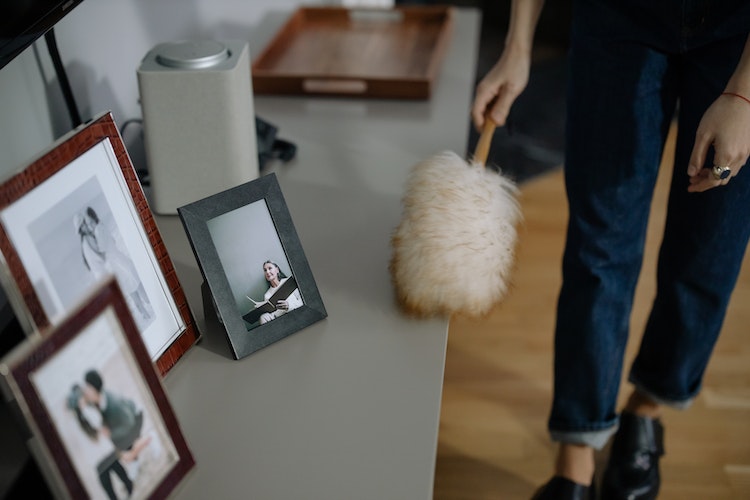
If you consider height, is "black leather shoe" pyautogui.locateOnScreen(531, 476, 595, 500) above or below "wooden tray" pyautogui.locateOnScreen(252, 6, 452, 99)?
below

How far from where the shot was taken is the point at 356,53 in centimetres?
155

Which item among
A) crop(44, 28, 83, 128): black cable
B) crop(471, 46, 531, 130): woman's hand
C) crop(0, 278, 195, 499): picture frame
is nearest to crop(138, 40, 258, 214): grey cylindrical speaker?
crop(44, 28, 83, 128): black cable

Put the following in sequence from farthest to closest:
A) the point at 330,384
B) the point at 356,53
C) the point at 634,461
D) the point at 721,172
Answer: the point at 356,53
the point at 634,461
the point at 721,172
the point at 330,384

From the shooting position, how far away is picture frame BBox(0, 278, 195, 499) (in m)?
0.54

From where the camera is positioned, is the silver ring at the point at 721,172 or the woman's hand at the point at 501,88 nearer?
the silver ring at the point at 721,172

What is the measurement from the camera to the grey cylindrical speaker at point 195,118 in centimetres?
97

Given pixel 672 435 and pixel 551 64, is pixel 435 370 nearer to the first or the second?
pixel 672 435

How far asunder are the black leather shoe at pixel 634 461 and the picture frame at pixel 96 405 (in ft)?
3.03

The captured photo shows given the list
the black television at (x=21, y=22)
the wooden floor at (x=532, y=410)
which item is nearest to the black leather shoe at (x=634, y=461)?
the wooden floor at (x=532, y=410)

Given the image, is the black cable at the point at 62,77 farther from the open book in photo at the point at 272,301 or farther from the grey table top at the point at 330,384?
the open book in photo at the point at 272,301

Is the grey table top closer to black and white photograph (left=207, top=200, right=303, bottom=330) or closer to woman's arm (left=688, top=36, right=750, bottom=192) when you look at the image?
black and white photograph (left=207, top=200, right=303, bottom=330)

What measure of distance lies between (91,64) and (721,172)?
2.89ft

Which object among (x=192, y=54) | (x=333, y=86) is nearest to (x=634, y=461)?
(x=333, y=86)

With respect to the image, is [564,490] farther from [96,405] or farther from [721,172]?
[96,405]
